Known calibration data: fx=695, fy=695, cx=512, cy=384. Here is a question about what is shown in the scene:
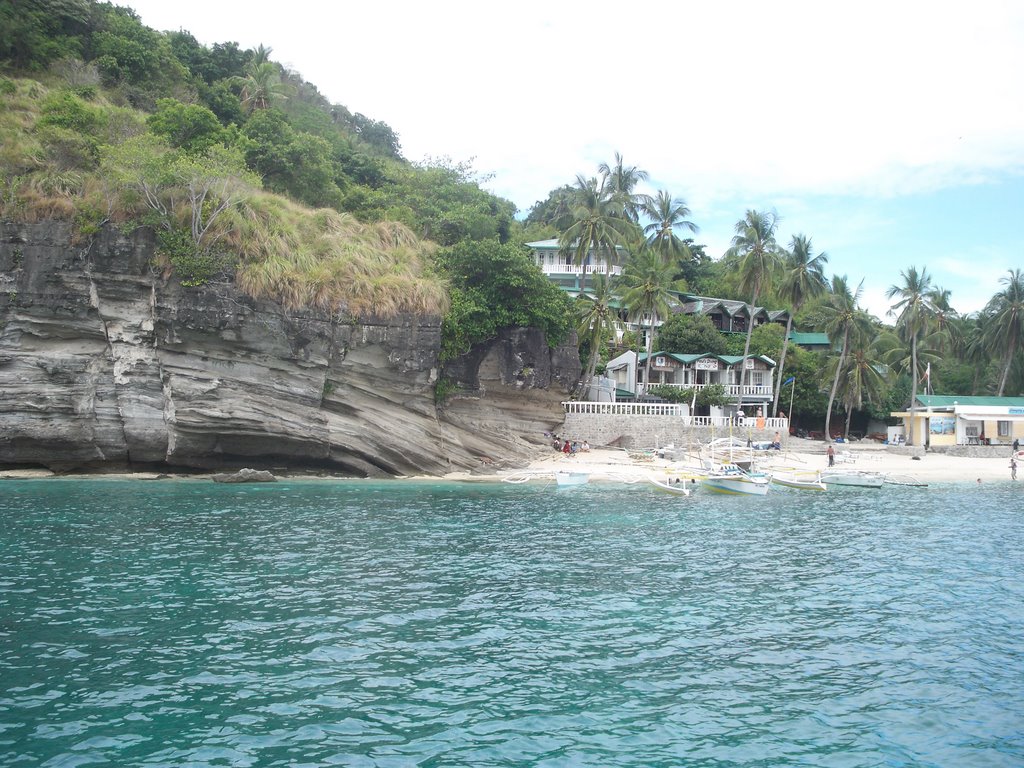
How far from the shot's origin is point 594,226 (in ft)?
165

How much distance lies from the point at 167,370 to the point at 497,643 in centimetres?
Result: 2490

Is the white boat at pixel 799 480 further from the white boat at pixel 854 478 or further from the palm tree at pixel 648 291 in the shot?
the palm tree at pixel 648 291

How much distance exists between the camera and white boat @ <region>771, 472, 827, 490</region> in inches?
1409

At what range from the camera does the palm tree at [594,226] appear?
50531mm

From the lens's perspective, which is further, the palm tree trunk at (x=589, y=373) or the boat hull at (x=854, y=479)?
the palm tree trunk at (x=589, y=373)

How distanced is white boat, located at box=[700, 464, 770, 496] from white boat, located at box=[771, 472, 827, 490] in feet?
8.89

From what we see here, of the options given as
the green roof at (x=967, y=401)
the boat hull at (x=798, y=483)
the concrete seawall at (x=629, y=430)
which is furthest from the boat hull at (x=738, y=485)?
the green roof at (x=967, y=401)

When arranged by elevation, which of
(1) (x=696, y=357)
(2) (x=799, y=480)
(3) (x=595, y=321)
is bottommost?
(2) (x=799, y=480)

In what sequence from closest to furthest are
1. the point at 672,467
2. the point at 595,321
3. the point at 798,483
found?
1. the point at 798,483
2. the point at 672,467
3. the point at 595,321

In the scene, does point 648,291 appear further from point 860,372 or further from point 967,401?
point 967,401

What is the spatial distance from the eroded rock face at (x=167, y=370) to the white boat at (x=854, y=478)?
22.8 m

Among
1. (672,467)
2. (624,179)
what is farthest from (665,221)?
(672,467)

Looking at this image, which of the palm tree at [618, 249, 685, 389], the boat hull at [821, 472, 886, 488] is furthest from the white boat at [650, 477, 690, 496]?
the palm tree at [618, 249, 685, 389]

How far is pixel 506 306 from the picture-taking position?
128 ft
